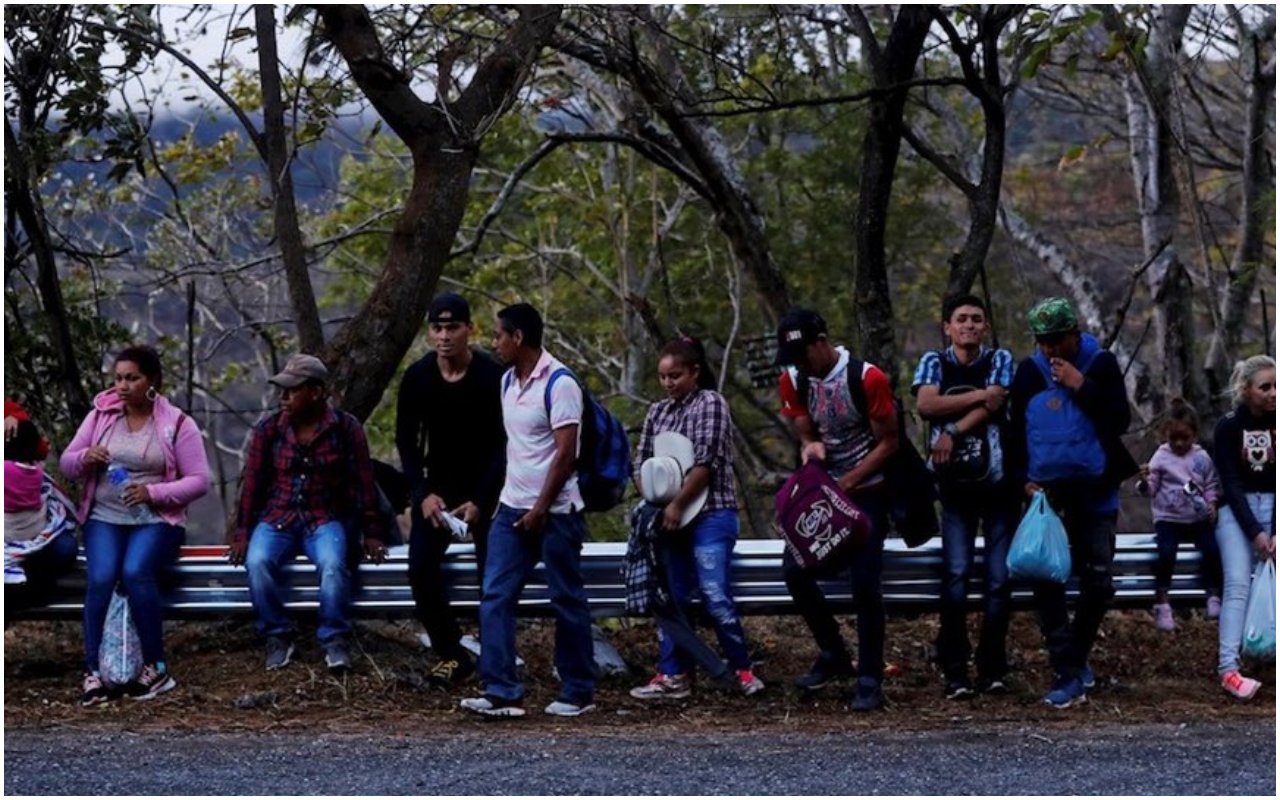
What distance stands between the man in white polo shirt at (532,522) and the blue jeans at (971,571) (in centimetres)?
160

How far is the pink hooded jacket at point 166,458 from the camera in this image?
9.15 m

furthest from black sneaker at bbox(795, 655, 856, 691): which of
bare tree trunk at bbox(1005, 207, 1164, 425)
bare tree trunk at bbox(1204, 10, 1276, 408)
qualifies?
bare tree trunk at bbox(1005, 207, 1164, 425)

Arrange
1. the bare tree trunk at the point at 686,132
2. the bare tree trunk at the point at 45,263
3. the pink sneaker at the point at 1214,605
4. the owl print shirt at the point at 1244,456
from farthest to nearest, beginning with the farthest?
the bare tree trunk at the point at 686,132
the bare tree trunk at the point at 45,263
the pink sneaker at the point at 1214,605
the owl print shirt at the point at 1244,456

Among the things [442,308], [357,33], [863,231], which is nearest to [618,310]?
[863,231]

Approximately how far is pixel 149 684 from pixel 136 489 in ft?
2.84

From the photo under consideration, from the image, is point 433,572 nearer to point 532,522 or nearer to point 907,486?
point 532,522

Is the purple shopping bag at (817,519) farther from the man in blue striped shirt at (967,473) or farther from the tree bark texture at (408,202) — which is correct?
the tree bark texture at (408,202)

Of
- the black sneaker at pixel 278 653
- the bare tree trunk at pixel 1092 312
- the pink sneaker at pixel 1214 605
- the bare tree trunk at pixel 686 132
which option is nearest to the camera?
the black sneaker at pixel 278 653

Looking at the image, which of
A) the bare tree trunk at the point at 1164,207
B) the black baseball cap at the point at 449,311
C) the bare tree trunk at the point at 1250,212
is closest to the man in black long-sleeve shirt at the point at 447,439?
the black baseball cap at the point at 449,311

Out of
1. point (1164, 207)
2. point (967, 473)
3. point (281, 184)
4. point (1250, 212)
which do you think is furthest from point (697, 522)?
point (1164, 207)

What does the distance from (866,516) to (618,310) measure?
610 inches

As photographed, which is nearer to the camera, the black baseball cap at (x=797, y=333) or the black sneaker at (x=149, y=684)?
the black baseball cap at (x=797, y=333)

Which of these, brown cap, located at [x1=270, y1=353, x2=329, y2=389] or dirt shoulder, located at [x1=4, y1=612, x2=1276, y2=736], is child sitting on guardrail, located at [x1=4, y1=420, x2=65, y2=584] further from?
brown cap, located at [x1=270, y1=353, x2=329, y2=389]

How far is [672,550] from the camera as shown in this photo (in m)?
9.05
